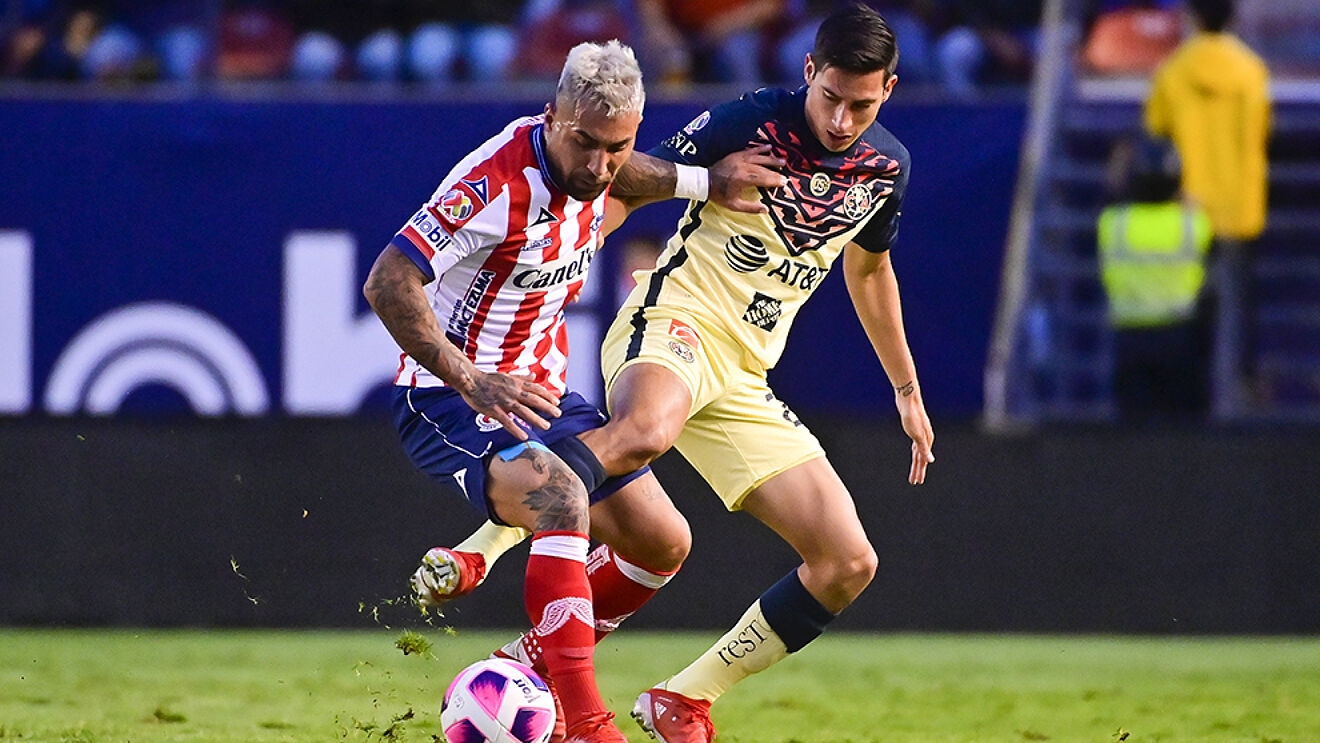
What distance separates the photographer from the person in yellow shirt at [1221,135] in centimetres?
1052

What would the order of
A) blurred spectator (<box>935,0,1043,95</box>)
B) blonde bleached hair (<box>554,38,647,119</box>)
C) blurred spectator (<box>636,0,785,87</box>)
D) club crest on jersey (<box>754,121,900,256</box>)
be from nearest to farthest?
blonde bleached hair (<box>554,38,647,119</box>) → club crest on jersey (<box>754,121,900,256</box>) → blurred spectator (<box>636,0,785,87</box>) → blurred spectator (<box>935,0,1043,95</box>)

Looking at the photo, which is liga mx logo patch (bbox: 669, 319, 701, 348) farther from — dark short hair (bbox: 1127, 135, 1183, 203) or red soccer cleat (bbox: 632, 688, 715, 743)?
dark short hair (bbox: 1127, 135, 1183, 203)

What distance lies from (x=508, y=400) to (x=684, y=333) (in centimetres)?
91

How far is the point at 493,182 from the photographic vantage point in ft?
16.8

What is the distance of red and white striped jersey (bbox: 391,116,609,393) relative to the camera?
16.6 feet

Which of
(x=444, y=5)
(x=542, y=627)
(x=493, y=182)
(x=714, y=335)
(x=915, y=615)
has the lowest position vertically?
(x=915, y=615)

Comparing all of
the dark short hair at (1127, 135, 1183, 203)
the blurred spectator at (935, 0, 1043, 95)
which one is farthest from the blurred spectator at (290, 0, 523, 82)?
the dark short hair at (1127, 135, 1183, 203)

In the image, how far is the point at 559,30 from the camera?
11.5 meters

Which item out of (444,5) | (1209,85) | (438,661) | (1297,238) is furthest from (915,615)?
(444,5)

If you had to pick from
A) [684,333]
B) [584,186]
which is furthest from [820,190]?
[584,186]

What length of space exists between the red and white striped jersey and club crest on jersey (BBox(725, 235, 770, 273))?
20.4 inches

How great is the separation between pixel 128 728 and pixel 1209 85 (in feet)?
23.9

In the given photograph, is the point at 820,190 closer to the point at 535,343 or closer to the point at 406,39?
the point at 535,343

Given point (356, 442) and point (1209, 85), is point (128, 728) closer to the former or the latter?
point (356, 442)
